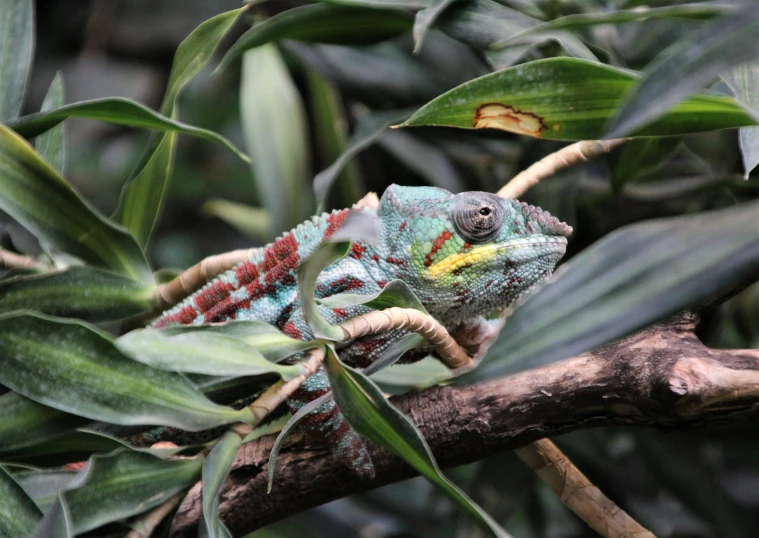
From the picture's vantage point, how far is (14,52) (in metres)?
1.47

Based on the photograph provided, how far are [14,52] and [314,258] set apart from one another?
3.20 feet

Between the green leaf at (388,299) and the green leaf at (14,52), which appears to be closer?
the green leaf at (388,299)

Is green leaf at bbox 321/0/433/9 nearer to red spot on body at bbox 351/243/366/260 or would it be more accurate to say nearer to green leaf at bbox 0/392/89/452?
red spot on body at bbox 351/243/366/260

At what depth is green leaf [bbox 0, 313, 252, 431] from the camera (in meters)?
1.05

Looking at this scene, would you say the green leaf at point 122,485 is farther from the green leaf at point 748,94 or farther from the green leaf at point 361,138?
the green leaf at point 748,94

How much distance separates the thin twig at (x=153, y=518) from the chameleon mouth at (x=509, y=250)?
0.75 meters

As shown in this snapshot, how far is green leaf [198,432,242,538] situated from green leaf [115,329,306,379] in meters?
0.16

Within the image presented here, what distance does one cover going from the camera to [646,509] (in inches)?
86.4

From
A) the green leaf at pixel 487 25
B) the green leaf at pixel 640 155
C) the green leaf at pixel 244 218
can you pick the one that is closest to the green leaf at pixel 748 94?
the green leaf at pixel 487 25

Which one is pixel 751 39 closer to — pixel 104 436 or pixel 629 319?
pixel 629 319

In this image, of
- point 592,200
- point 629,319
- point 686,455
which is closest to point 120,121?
point 629,319

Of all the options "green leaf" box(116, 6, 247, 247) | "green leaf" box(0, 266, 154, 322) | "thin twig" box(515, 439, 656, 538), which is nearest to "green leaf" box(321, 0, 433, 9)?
"green leaf" box(116, 6, 247, 247)

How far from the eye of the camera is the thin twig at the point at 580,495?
1.34 m

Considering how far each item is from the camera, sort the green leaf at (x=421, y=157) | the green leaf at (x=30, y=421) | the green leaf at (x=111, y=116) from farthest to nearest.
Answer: the green leaf at (x=421, y=157) < the green leaf at (x=111, y=116) < the green leaf at (x=30, y=421)
